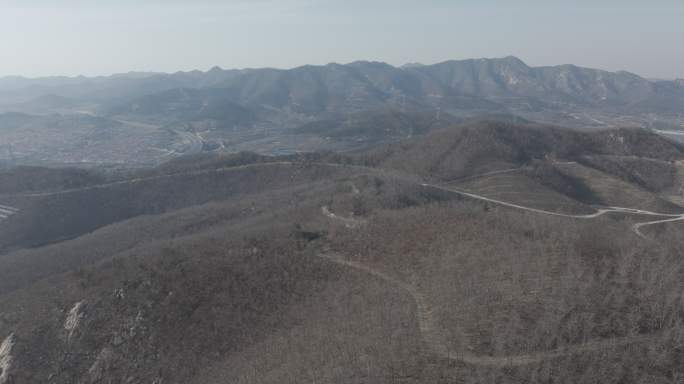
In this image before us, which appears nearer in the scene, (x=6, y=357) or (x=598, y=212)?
(x=6, y=357)

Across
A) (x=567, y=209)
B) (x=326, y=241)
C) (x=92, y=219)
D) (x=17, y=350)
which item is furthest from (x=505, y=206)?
(x=92, y=219)

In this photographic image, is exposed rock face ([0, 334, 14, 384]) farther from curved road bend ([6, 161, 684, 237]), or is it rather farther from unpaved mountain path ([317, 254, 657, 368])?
curved road bend ([6, 161, 684, 237])

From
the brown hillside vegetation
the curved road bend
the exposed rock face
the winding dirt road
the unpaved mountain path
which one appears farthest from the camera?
the curved road bend

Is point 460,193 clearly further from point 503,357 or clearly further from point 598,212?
point 503,357

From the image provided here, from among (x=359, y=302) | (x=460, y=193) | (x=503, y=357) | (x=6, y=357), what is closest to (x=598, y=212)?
(x=460, y=193)

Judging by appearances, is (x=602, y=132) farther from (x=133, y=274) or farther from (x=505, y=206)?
(x=133, y=274)

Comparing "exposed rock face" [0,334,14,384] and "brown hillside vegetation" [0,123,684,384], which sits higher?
"brown hillside vegetation" [0,123,684,384]

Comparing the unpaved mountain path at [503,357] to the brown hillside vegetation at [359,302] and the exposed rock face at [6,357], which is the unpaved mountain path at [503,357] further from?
the exposed rock face at [6,357]

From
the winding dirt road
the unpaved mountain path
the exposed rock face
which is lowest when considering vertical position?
the exposed rock face

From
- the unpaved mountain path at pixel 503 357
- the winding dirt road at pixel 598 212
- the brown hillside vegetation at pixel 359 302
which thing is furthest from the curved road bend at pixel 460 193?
the unpaved mountain path at pixel 503 357

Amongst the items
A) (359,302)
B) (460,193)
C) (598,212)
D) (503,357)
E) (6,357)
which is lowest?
(6,357)

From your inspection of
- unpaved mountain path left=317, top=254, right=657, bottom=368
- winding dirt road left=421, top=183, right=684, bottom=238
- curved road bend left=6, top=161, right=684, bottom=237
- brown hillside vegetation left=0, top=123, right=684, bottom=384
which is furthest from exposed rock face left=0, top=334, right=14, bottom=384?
winding dirt road left=421, top=183, right=684, bottom=238

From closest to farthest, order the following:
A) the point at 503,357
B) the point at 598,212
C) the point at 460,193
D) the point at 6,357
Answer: the point at 503,357 → the point at 6,357 → the point at 598,212 → the point at 460,193

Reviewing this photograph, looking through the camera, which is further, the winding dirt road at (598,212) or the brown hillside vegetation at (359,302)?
the winding dirt road at (598,212)
